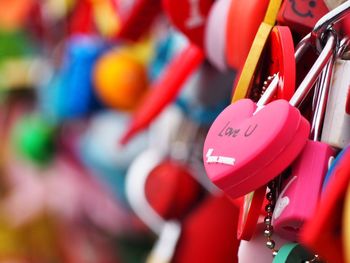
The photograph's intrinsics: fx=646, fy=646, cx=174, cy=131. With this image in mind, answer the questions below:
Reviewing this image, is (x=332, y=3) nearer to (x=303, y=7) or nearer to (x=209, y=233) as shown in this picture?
(x=303, y=7)

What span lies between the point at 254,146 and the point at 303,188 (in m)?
0.02

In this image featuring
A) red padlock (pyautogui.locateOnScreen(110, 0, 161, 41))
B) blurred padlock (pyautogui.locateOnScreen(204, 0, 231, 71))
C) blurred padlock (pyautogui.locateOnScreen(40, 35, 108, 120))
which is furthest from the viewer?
blurred padlock (pyautogui.locateOnScreen(40, 35, 108, 120))

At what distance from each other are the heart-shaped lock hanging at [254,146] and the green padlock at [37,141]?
1.38 feet

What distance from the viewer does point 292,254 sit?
268mm

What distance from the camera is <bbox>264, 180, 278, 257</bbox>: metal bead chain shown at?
274mm

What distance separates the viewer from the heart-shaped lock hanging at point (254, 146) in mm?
245

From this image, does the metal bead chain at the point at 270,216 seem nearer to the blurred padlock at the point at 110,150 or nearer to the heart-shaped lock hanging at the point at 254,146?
the heart-shaped lock hanging at the point at 254,146

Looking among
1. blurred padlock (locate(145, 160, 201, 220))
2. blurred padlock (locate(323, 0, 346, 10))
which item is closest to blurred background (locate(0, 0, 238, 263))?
blurred padlock (locate(145, 160, 201, 220))

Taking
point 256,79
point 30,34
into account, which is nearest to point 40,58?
point 30,34

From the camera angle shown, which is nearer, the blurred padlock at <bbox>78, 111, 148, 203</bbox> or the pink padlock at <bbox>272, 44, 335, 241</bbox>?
the pink padlock at <bbox>272, 44, 335, 241</bbox>

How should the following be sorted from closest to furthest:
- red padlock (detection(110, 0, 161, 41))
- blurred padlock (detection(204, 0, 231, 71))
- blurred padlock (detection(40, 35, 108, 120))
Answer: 1. blurred padlock (detection(204, 0, 231, 71))
2. red padlock (detection(110, 0, 161, 41))
3. blurred padlock (detection(40, 35, 108, 120))

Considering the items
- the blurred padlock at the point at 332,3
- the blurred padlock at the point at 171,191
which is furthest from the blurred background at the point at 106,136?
the blurred padlock at the point at 332,3

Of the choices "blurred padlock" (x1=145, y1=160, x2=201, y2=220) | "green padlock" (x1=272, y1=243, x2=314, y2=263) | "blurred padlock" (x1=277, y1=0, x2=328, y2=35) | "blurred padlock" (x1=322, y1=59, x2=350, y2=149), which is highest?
"blurred padlock" (x1=277, y1=0, x2=328, y2=35)

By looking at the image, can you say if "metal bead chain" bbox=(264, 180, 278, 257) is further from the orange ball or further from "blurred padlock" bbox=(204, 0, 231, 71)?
the orange ball
